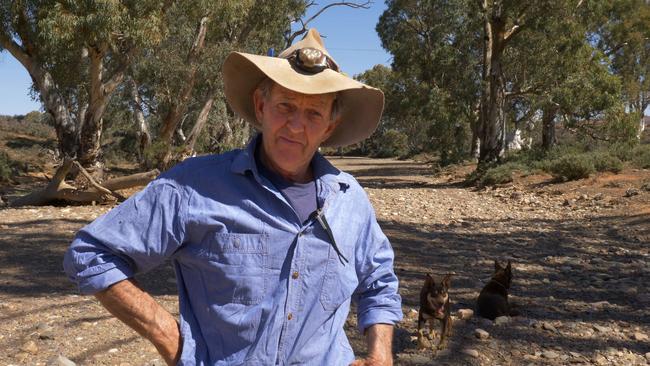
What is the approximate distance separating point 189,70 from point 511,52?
1243cm

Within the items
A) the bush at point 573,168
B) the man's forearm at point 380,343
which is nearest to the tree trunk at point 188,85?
the bush at point 573,168

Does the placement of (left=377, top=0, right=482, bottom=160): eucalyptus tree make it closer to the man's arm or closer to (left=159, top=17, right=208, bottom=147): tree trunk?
(left=159, top=17, right=208, bottom=147): tree trunk

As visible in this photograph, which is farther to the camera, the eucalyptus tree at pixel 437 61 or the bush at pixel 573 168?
the eucalyptus tree at pixel 437 61

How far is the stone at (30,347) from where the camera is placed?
4.20 meters

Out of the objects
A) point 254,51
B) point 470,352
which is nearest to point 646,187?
point 470,352

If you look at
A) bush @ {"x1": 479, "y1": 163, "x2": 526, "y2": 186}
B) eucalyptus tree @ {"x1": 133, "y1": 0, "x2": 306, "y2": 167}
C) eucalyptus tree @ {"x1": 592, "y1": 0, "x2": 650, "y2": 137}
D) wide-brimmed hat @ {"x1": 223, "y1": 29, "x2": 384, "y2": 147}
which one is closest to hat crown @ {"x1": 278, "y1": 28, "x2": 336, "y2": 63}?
wide-brimmed hat @ {"x1": 223, "y1": 29, "x2": 384, "y2": 147}

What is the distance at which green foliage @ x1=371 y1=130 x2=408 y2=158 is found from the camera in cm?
5384

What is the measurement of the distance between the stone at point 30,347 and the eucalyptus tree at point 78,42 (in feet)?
35.5

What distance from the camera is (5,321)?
4.83m

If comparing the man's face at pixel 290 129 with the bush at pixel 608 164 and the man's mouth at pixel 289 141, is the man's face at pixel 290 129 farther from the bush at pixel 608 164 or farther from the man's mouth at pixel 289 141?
the bush at pixel 608 164

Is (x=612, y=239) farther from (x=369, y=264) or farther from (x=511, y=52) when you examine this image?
(x=511, y=52)

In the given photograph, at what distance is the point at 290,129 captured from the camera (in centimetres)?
196

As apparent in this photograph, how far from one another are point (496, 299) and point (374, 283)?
3392 millimetres

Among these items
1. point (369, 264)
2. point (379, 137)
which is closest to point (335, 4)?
point (369, 264)
